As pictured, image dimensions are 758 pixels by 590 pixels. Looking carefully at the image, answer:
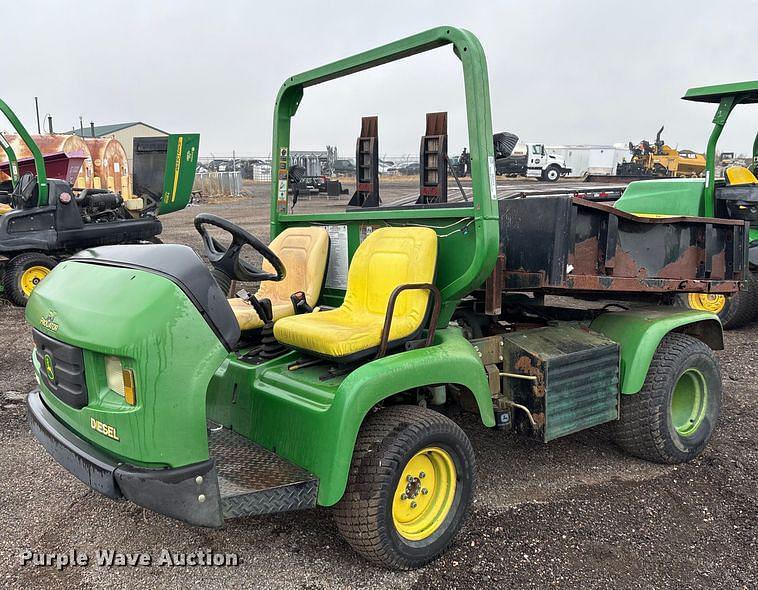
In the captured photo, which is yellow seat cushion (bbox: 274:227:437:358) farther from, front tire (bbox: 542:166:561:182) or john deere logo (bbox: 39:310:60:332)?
front tire (bbox: 542:166:561:182)

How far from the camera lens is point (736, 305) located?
660cm

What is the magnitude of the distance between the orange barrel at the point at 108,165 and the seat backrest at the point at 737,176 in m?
13.6

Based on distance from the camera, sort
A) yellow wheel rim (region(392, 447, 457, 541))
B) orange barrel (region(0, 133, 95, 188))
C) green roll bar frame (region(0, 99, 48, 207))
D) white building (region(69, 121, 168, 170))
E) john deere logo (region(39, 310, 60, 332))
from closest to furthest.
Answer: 1. john deere logo (region(39, 310, 60, 332))
2. yellow wheel rim (region(392, 447, 457, 541))
3. green roll bar frame (region(0, 99, 48, 207))
4. orange barrel (region(0, 133, 95, 188))
5. white building (region(69, 121, 168, 170))

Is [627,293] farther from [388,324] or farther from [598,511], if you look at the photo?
[388,324]

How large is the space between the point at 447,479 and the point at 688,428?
1786 mm

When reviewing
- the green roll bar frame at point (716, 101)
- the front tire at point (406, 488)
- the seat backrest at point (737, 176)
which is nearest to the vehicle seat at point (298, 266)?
the front tire at point (406, 488)

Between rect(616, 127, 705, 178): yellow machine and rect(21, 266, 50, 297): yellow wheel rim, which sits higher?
rect(616, 127, 705, 178): yellow machine

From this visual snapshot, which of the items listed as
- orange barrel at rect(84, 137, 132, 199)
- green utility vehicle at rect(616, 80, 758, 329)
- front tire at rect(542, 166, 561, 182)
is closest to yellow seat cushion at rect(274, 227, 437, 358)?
green utility vehicle at rect(616, 80, 758, 329)

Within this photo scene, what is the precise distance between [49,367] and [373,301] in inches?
55.4

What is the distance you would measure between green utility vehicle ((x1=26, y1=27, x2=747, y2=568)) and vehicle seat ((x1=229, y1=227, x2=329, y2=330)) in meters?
0.01

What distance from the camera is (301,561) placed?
2.72 meters

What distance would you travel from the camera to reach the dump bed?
3.17 meters

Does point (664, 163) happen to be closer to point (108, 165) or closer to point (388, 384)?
point (108, 165)

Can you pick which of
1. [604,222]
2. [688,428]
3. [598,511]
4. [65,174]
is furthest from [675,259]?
[65,174]
